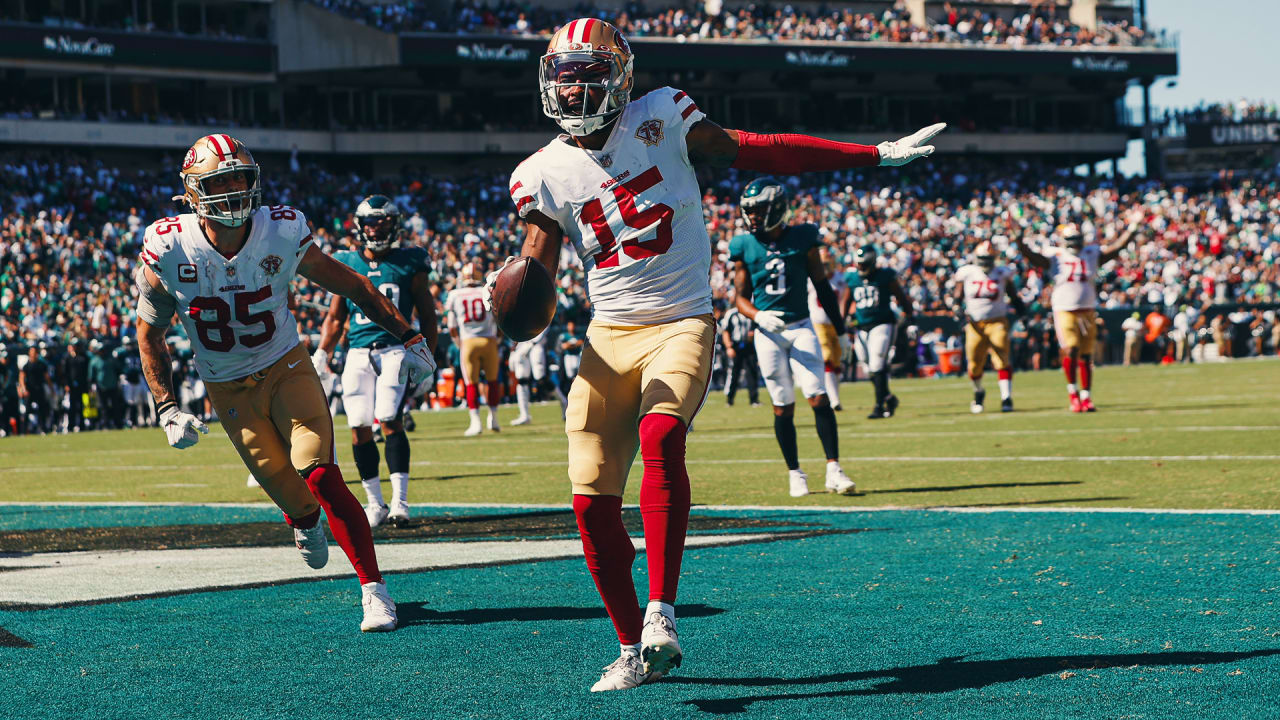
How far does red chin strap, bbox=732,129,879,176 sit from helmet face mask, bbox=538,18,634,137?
46 centimetres

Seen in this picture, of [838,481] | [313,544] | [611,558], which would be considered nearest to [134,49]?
[838,481]

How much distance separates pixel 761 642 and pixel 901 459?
25.2 feet

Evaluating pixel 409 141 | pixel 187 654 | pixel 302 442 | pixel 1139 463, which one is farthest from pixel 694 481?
pixel 409 141

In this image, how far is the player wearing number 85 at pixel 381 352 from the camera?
9500 mm

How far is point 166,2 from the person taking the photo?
45781mm

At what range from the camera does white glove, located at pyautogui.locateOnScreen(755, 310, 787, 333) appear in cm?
977

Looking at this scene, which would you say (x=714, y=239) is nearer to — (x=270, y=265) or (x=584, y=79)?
(x=270, y=265)

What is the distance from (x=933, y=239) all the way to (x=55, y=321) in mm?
23580

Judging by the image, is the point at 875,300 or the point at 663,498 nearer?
the point at 663,498

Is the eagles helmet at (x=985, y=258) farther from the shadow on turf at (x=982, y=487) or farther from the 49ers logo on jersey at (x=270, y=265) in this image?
the 49ers logo on jersey at (x=270, y=265)

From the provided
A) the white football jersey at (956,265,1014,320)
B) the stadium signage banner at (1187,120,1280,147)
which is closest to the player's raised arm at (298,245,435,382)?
the white football jersey at (956,265,1014,320)

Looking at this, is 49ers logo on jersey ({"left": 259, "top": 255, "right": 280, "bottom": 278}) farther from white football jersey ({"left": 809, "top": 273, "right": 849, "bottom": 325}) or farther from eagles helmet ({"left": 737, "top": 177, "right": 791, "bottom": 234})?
white football jersey ({"left": 809, "top": 273, "right": 849, "bottom": 325})

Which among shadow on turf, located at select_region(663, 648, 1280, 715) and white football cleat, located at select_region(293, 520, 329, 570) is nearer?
shadow on turf, located at select_region(663, 648, 1280, 715)

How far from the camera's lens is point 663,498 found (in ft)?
15.6
